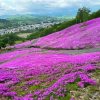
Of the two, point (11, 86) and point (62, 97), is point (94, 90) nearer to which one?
point (62, 97)

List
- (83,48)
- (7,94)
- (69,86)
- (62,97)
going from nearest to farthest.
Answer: (62,97) → (69,86) → (7,94) → (83,48)

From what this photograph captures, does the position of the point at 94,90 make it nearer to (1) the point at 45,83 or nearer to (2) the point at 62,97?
(2) the point at 62,97

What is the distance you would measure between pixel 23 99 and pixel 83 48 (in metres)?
35.8

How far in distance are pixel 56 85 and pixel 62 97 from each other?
7.46ft

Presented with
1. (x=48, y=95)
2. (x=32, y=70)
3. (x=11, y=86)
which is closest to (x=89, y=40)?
(x=32, y=70)

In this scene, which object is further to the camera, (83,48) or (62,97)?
(83,48)

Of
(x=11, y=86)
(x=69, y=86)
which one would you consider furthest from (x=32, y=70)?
(x=69, y=86)

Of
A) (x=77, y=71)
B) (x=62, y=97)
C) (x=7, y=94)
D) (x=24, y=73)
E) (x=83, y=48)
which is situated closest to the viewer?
(x=62, y=97)

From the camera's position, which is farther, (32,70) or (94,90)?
(32,70)

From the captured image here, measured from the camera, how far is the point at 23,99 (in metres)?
23.4

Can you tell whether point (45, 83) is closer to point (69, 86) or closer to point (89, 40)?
point (69, 86)

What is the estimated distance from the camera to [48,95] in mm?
23359

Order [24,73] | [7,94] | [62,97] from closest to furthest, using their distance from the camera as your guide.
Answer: [62,97] < [7,94] < [24,73]

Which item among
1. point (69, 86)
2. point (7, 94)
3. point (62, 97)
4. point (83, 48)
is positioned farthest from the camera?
point (83, 48)
